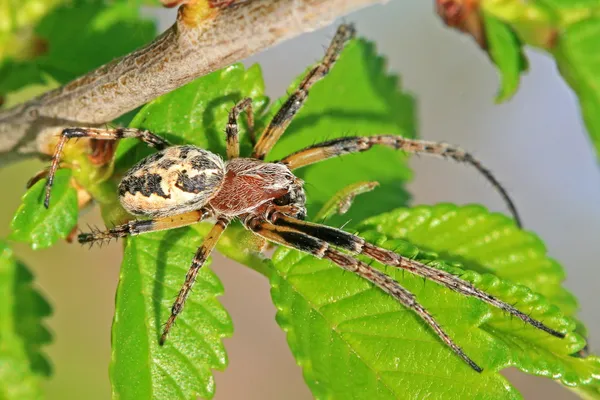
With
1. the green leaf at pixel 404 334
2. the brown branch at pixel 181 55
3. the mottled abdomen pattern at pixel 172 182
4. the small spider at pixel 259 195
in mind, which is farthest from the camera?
the mottled abdomen pattern at pixel 172 182

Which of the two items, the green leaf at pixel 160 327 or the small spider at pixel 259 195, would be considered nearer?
the green leaf at pixel 160 327

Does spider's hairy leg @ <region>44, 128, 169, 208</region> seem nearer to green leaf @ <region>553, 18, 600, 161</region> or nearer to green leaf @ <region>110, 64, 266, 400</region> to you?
green leaf @ <region>110, 64, 266, 400</region>

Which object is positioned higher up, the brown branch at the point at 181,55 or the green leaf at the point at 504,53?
the green leaf at the point at 504,53

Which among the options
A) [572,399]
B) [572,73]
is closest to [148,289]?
[572,73]

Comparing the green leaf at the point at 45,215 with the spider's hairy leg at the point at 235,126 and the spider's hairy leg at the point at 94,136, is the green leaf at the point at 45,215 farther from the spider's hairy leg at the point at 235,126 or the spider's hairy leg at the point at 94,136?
the spider's hairy leg at the point at 235,126

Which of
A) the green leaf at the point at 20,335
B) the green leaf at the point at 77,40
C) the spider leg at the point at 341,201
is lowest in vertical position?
the green leaf at the point at 20,335

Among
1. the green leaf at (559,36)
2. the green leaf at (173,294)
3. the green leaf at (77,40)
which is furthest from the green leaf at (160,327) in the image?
the green leaf at (559,36)

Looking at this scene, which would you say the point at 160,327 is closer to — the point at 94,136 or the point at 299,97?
the point at 94,136

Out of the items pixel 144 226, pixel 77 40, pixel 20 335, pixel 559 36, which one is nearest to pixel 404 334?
pixel 144 226

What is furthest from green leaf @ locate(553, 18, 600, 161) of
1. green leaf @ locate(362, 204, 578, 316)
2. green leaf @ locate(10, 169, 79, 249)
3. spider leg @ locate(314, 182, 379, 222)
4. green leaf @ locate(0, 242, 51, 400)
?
green leaf @ locate(0, 242, 51, 400)
